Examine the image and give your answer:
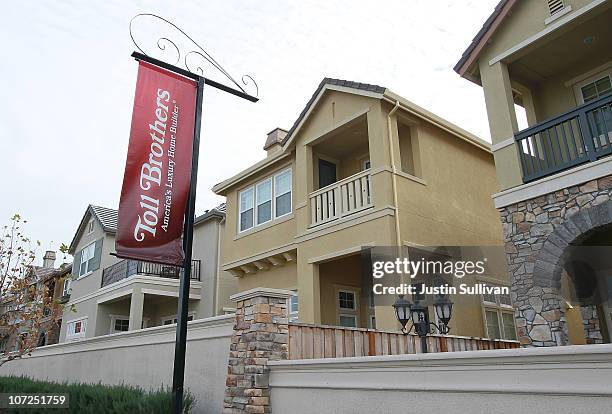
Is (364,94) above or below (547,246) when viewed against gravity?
above

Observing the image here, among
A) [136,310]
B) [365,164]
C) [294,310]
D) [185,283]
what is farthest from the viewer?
[136,310]

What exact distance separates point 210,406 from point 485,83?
8.39 m

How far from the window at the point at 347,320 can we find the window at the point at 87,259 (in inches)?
623

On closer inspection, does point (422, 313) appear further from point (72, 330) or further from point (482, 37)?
point (72, 330)

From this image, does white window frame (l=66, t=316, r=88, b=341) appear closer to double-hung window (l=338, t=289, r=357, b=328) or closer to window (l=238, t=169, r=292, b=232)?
window (l=238, t=169, r=292, b=232)

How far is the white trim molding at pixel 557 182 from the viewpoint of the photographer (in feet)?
27.3

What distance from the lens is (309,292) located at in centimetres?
1291

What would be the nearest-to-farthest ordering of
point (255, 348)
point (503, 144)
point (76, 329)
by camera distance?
1. point (255, 348)
2. point (503, 144)
3. point (76, 329)

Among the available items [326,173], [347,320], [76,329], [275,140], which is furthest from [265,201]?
[76,329]

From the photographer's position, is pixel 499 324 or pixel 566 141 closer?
pixel 566 141

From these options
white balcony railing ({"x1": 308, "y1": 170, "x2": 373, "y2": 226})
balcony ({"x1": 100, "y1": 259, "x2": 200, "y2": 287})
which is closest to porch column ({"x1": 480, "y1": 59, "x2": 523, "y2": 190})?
white balcony railing ({"x1": 308, "y1": 170, "x2": 373, "y2": 226})

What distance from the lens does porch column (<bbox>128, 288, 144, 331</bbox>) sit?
62.8 feet

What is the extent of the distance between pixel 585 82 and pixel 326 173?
7.02 metres

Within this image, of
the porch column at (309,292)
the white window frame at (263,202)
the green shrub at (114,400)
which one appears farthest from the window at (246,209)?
the green shrub at (114,400)
